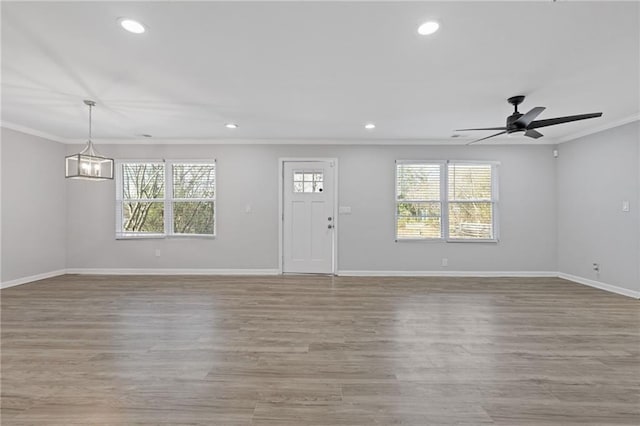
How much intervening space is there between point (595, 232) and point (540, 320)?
2.56m

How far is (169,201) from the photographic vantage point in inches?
219

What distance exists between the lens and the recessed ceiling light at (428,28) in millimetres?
2014

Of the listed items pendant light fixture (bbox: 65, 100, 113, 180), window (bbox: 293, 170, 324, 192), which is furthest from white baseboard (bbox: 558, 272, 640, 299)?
pendant light fixture (bbox: 65, 100, 113, 180)

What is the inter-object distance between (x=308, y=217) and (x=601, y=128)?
4.77m

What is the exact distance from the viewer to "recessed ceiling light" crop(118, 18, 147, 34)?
2000 mm

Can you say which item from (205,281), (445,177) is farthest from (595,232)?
(205,281)

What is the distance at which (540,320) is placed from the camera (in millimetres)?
3236

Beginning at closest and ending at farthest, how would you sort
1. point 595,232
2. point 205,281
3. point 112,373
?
point 112,373, point 595,232, point 205,281

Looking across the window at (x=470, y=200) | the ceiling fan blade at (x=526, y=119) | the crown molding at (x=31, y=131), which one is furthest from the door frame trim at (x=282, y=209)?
the crown molding at (x=31, y=131)

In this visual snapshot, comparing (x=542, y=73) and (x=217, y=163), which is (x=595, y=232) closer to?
(x=542, y=73)

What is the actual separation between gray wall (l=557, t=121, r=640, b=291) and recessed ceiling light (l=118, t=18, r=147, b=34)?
5.86 metres

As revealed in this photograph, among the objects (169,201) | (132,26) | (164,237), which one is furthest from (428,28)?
(164,237)

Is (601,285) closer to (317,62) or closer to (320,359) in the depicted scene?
(320,359)

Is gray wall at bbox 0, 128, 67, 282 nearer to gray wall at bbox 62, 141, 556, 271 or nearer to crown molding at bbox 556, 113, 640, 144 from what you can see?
gray wall at bbox 62, 141, 556, 271
